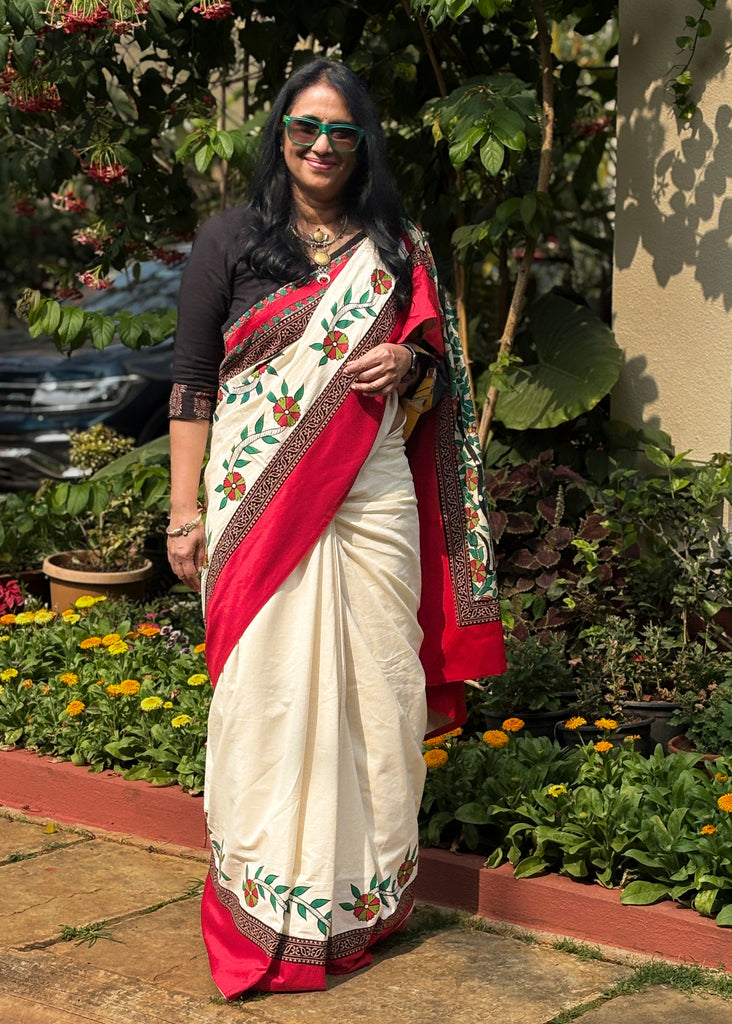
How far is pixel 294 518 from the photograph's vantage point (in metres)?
3.15

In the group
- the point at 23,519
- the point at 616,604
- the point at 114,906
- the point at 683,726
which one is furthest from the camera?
the point at 23,519

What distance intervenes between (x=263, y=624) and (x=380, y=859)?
2.09 ft

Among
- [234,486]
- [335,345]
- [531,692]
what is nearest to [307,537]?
[234,486]

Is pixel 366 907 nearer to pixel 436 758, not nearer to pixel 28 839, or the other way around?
pixel 436 758

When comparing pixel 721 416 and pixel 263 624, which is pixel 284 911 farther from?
pixel 721 416

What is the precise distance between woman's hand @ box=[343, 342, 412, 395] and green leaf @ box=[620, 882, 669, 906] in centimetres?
134

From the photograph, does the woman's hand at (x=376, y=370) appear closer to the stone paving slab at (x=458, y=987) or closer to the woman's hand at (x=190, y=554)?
the woman's hand at (x=190, y=554)

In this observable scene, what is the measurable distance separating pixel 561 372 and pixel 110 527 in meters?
2.12

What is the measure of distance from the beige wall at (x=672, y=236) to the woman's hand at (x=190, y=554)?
2320 millimetres

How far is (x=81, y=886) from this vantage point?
377 cm

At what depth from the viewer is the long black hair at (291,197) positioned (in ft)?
10.5

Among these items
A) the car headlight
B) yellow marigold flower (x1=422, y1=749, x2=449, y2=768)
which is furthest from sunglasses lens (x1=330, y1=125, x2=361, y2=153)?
the car headlight

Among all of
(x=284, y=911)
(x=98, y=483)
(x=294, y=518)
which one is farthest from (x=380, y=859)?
(x=98, y=483)

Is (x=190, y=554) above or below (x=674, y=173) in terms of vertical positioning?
below
